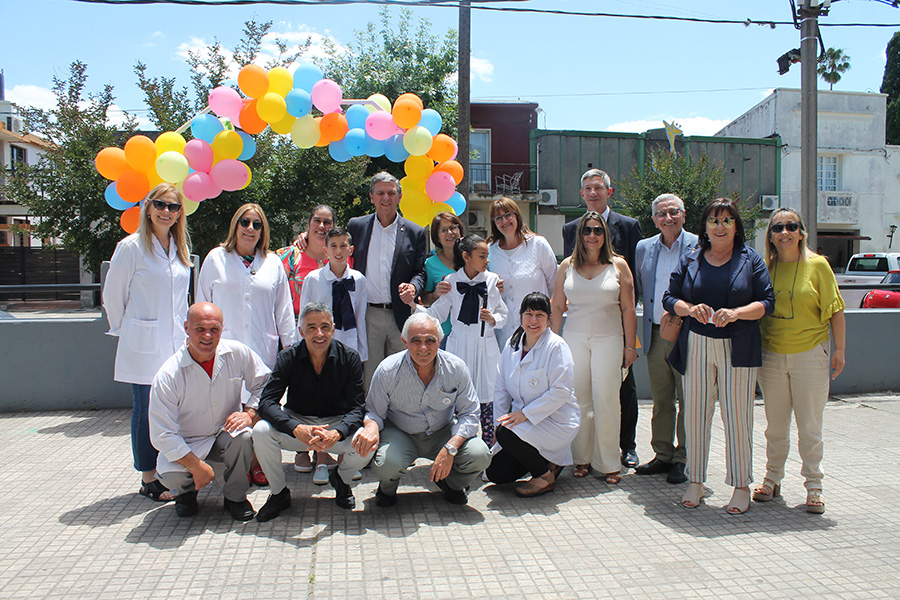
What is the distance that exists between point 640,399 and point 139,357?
5.04 meters

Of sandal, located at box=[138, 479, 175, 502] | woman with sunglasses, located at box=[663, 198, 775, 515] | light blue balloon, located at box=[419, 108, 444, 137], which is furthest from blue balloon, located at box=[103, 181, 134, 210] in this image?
woman with sunglasses, located at box=[663, 198, 775, 515]

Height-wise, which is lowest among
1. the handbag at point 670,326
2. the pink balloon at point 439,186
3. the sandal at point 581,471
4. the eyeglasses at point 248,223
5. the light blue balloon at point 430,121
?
the sandal at point 581,471

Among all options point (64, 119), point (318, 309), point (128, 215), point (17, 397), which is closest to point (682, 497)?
point (318, 309)

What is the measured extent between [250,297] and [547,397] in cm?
211

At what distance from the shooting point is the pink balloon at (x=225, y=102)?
18.3 feet

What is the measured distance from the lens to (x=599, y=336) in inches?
176

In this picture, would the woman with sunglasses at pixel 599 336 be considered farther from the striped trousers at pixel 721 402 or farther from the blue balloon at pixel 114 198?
the blue balloon at pixel 114 198

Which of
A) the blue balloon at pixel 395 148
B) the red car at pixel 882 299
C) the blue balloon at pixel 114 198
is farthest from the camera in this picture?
the red car at pixel 882 299

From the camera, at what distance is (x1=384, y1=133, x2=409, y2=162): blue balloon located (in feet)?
19.0

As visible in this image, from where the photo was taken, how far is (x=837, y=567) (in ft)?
10.3

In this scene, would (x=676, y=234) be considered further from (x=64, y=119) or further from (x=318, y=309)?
(x=64, y=119)

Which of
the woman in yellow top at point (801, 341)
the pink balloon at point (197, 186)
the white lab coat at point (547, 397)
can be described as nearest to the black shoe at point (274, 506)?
the white lab coat at point (547, 397)

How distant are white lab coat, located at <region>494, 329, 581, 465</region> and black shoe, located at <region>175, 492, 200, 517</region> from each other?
76.7 inches

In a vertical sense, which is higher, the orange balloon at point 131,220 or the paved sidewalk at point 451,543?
the orange balloon at point 131,220
